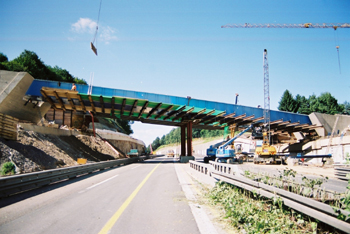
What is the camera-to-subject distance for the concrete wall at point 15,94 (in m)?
21.9

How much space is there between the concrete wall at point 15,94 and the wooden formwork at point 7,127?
208 inches

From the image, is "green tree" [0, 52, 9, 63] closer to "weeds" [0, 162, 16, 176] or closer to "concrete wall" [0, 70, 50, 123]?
"concrete wall" [0, 70, 50, 123]

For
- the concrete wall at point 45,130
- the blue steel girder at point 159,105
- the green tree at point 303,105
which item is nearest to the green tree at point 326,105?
the green tree at point 303,105

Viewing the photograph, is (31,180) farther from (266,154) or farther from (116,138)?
(116,138)

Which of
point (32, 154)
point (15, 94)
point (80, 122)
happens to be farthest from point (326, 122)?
point (15, 94)

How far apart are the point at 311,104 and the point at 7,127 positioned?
334ft

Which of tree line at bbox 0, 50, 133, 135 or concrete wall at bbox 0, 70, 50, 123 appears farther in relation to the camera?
tree line at bbox 0, 50, 133, 135

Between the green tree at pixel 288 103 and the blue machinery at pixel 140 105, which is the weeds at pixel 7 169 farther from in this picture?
the green tree at pixel 288 103

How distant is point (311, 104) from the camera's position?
90875mm

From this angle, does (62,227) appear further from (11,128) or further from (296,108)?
(296,108)

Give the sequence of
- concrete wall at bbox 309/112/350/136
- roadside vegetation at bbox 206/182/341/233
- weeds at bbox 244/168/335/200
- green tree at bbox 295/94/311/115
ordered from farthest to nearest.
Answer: green tree at bbox 295/94/311/115 → concrete wall at bbox 309/112/350/136 → weeds at bbox 244/168/335/200 → roadside vegetation at bbox 206/182/341/233

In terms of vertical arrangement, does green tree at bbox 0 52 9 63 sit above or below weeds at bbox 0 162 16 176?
above

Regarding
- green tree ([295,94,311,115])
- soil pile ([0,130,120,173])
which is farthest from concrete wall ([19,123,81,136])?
green tree ([295,94,311,115])

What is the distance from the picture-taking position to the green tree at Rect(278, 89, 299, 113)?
8800 centimetres
